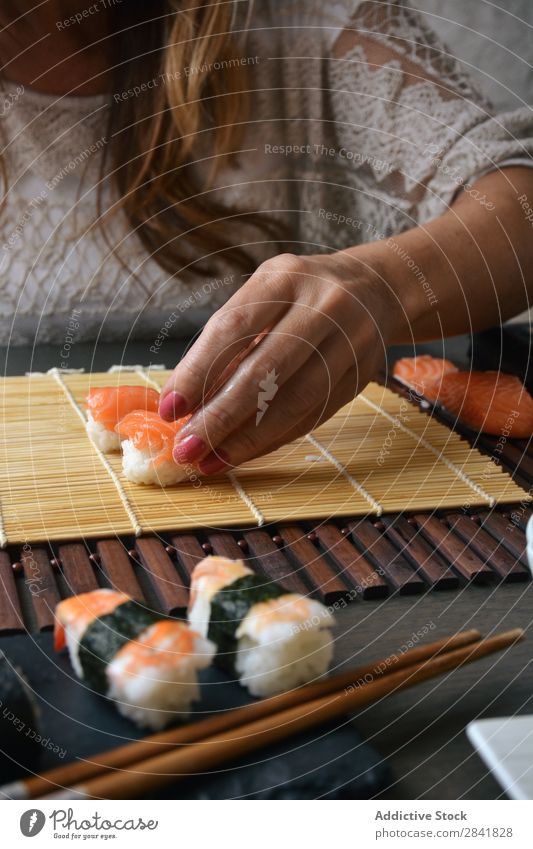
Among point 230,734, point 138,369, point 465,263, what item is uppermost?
point 465,263

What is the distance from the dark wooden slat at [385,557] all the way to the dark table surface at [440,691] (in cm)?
1

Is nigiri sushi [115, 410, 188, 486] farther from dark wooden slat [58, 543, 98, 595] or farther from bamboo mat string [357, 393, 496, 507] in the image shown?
bamboo mat string [357, 393, 496, 507]

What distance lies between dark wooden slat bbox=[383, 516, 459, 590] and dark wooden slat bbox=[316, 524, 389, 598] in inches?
1.5

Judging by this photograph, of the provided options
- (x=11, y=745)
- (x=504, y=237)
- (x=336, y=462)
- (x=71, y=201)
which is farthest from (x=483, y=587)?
→ (x=71, y=201)

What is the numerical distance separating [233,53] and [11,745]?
3.57 ft

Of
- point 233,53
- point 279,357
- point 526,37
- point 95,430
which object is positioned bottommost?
point 95,430

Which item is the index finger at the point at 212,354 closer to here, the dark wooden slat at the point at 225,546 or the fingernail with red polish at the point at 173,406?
the fingernail with red polish at the point at 173,406

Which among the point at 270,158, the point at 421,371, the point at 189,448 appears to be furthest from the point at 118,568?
the point at 270,158

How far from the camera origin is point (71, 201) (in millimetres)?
1294

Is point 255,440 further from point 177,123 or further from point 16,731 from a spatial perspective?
point 177,123

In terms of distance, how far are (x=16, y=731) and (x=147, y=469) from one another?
0.33 m

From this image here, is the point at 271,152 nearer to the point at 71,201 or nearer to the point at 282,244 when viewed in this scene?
the point at 282,244

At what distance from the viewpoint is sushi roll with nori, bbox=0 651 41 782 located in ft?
1.42

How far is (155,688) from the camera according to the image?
1.54ft
